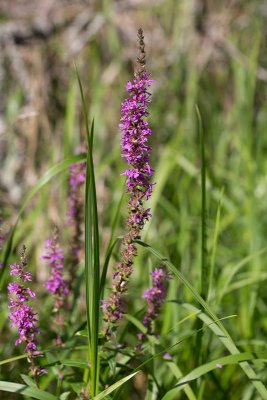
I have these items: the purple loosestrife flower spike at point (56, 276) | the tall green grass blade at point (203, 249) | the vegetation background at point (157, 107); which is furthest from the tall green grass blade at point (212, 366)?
the vegetation background at point (157, 107)

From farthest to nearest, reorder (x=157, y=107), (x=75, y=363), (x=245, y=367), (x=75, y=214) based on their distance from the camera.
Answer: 1. (x=157, y=107)
2. (x=75, y=214)
3. (x=245, y=367)
4. (x=75, y=363)

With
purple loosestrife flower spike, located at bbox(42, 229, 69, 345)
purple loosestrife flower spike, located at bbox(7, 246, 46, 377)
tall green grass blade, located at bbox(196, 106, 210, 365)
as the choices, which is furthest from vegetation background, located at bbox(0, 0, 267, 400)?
purple loosestrife flower spike, located at bbox(7, 246, 46, 377)

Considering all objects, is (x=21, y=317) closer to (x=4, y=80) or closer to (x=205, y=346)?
(x=205, y=346)

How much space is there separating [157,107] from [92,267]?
2.76m

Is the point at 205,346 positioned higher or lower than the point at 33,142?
lower

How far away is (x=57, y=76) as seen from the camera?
4.68 m

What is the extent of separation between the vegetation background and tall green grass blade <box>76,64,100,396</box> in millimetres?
1640

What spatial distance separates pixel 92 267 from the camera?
1.50 m

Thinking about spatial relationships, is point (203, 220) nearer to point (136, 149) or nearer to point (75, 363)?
point (136, 149)

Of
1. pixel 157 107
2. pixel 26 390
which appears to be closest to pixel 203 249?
pixel 26 390

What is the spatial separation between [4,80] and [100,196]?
1149mm

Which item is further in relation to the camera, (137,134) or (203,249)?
(203,249)

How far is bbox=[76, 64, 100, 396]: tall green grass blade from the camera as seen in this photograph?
4.63ft

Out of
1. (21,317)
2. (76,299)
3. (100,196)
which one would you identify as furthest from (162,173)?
(21,317)
